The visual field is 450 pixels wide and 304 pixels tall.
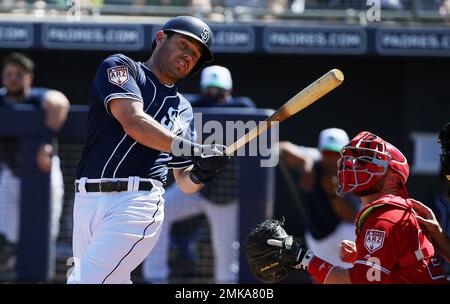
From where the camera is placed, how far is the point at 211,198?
7.29m

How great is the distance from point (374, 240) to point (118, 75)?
1398 millimetres

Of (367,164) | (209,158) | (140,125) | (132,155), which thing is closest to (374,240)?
(367,164)

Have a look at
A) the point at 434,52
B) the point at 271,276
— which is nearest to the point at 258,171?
the point at 434,52

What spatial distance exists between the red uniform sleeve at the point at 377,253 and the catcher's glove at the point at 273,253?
0.27 meters

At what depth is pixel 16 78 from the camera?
723 cm

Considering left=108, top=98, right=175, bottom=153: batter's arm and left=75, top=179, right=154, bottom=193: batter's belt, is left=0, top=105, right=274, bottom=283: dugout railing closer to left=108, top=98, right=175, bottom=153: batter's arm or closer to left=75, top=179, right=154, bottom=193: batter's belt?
left=75, top=179, right=154, bottom=193: batter's belt

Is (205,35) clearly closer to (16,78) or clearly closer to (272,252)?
(272,252)

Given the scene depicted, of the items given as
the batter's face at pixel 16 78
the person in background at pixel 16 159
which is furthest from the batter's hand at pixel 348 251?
the batter's face at pixel 16 78

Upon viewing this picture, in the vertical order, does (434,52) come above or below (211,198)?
above

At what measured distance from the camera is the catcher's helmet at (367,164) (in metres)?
3.78

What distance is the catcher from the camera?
→ 3.45 meters

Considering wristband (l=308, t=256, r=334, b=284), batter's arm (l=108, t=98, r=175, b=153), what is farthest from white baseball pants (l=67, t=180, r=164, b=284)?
wristband (l=308, t=256, r=334, b=284)

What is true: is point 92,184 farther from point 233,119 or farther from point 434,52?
point 434,52

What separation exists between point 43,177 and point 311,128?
307 centimetres
